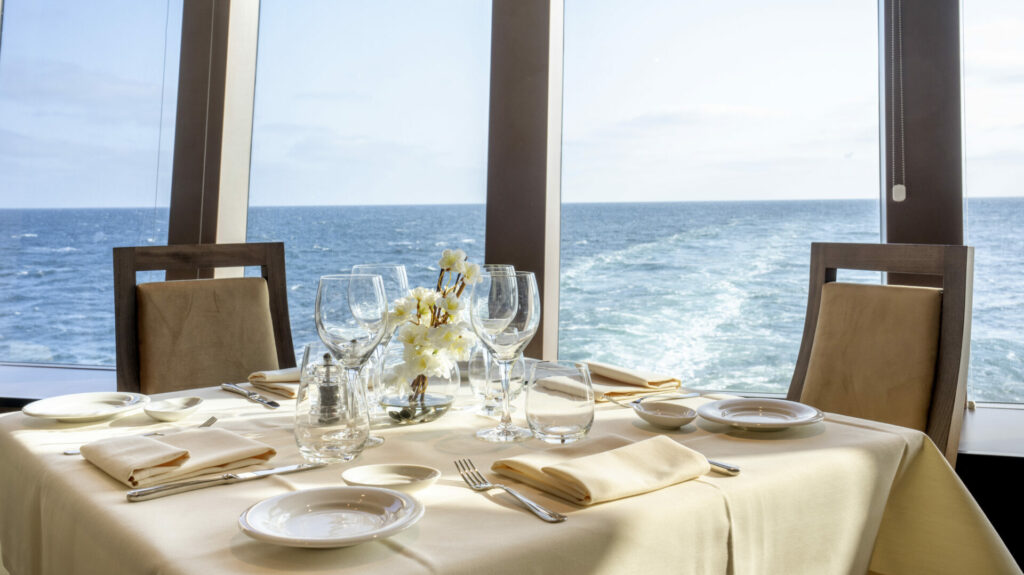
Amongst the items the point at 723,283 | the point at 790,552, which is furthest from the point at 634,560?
the point at 723,283

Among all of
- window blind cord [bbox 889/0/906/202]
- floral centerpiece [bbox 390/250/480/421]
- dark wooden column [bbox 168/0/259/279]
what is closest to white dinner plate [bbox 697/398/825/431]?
floral centerpiece [bbox 390/250/480/421]

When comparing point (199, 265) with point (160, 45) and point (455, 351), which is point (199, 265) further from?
point (160, 45)

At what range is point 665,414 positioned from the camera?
1104mm

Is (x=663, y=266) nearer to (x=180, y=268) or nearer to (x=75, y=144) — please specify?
(x=75, y=144)

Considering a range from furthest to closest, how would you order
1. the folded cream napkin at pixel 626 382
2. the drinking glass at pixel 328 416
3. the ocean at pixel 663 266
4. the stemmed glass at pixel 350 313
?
1. the ocean at pixel 663 266
2. the folded cream napkin at pixel 626 382
3. the stemmed glass at pixel 350 313
4. the drinking glass at pixel 328 416

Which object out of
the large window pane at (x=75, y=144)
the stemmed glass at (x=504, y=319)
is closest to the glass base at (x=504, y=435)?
the stemmed glass at (x=504, y=319)

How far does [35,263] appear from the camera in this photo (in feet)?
9.65

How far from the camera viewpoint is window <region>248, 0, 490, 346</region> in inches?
346

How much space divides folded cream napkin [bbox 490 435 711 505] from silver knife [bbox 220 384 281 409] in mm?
536

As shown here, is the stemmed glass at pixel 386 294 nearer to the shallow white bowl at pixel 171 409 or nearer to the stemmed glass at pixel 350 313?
the stemmed glass at pixel 350 313

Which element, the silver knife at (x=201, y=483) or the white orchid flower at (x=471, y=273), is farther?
the white orchid flower at (x=471, y=273)

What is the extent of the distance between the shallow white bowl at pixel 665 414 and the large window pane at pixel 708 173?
1800 millimetres

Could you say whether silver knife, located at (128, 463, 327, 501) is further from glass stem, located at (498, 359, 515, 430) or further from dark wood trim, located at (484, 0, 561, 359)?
dark wood trim, located at (484, 0, 561, 359)

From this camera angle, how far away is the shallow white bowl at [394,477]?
76cm
